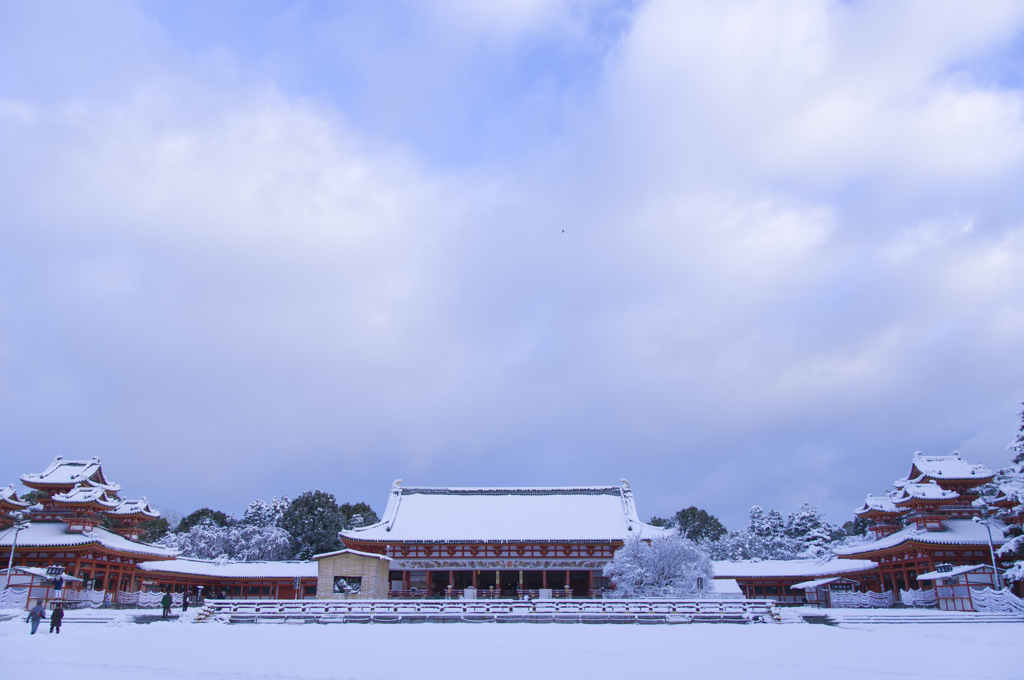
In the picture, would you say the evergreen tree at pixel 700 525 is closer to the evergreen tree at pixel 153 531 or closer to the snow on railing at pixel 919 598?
the snow on railing at pixel 919 598

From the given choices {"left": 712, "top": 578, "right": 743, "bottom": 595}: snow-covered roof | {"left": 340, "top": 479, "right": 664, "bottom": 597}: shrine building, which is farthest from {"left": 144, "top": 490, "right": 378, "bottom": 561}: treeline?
{"left": 712, "top": 578, "right": 743, "bottom": 595}: snow-covered roof

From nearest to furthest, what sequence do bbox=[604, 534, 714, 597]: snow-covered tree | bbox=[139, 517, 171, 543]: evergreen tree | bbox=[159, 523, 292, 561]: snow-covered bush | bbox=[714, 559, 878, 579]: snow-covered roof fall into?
1. bbox=[604, 534, 714, 597]: snow-covered tree
2. bbox=[714, 559, 878, 579]: snow-covered roof
3. bbox=[159, 523, 292, 561]: snow-covered bush
4. bbox=[139, 517, 171, 543]: evergreen tree

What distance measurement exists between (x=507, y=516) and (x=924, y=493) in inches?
1010

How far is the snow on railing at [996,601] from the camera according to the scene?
92.2ft

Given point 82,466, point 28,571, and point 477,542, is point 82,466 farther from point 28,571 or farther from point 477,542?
point 477,542

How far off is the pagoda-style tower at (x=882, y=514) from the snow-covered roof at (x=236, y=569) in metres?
37.6

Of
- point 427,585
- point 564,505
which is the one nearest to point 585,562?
point 564,505

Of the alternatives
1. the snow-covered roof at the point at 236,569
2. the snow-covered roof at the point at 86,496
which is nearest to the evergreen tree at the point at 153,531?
the snow-covered roof at the point at 236,569

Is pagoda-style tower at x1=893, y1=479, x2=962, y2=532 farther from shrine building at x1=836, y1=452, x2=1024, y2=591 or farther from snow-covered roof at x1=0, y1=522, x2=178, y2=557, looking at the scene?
snow-covered roof at x1=0, y1=522, x2=178, y2=557

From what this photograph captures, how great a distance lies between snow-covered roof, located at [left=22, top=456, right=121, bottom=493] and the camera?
3881 cm

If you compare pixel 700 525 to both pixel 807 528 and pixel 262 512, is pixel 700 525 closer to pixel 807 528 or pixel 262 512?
pixel 807 528
